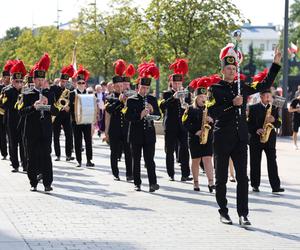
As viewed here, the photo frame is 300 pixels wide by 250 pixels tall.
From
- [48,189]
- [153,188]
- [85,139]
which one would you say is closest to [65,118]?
[85,139]

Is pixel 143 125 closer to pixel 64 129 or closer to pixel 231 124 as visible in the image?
pixel 231 124

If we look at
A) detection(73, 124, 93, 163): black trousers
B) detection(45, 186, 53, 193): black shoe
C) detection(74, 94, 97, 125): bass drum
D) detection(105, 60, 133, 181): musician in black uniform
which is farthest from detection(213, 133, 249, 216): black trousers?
detection(74, 94, 97, 125): bass drum

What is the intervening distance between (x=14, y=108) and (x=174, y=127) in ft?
11.9

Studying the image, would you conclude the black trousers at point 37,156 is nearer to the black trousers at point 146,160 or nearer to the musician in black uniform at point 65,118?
the black trousers at point 146,160

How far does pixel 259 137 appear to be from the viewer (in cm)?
1409

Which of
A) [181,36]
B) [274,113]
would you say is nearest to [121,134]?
[274,113]

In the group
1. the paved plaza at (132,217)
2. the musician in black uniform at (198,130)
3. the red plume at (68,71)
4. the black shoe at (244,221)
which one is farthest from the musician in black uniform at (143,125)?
the red plume at (68,71)

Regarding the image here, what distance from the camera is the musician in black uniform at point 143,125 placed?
14.0 m

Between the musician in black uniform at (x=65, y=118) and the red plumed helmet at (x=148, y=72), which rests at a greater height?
the red plumed helmet at (x=148, y=72)

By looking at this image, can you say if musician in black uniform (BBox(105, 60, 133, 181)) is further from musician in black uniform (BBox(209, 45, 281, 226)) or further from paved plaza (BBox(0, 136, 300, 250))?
musician in black uniform (BBox(209, 45, 281, 226))

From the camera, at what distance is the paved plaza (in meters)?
9.38

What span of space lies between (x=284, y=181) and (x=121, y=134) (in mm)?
3264

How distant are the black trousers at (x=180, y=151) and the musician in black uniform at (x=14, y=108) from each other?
3079 mm

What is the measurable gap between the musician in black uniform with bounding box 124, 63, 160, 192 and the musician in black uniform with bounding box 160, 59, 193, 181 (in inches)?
64.5
